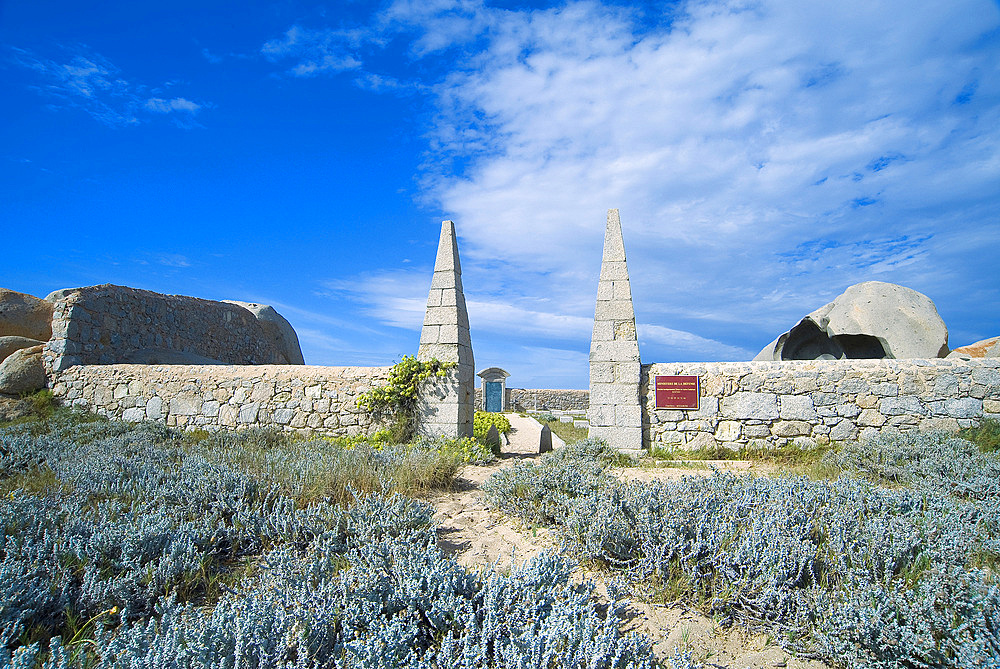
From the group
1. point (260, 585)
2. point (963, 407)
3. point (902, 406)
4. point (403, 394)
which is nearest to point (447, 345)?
point (403, 394)

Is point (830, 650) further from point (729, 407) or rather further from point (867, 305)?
point (867, 305)

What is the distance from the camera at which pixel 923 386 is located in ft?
25.1

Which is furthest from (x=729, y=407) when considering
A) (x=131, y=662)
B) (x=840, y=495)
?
(x=131, y=662)

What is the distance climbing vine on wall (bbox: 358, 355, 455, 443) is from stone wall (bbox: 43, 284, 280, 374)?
7.86 m

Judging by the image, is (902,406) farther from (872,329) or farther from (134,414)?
(134,414)

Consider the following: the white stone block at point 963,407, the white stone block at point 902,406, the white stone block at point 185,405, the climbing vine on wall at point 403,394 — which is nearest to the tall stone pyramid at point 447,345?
the climbing vine on wall at point 403,394

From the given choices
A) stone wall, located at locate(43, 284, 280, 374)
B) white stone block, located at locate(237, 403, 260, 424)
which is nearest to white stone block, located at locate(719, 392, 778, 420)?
white stone block, located at locate(237, 403, 260, 424)

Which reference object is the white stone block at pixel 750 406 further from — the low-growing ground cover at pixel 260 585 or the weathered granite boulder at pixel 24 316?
the weathered granite boulder at pixel 24 316

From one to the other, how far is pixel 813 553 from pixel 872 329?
882cm

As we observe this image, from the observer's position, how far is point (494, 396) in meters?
23.1

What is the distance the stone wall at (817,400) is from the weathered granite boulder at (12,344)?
14.2 meters

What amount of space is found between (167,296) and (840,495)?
51.4ft

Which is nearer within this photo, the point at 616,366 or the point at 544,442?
the point at 616,366

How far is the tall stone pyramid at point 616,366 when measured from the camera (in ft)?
26.7
